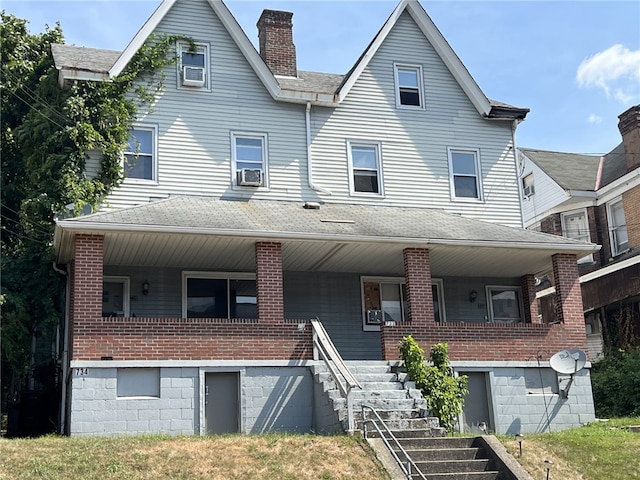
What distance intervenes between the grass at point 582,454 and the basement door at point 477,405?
2668mm

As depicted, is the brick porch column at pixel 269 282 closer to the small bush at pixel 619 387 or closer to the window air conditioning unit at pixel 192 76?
the window air conditioning unit at pixel 192 76

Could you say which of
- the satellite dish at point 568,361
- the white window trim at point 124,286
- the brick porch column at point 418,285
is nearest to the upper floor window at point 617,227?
the satellite dish at point 568,361

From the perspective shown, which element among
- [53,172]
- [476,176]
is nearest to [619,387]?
[476,176]

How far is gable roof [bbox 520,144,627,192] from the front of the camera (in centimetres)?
3275

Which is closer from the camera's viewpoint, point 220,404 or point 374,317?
point 220,404

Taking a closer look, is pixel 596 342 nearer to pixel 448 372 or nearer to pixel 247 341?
pixel 448 372

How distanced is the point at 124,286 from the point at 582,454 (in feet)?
35.9

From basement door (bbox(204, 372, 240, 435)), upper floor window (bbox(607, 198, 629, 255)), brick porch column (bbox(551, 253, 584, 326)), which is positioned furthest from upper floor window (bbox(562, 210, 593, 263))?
basement door (bbox(204, 372, 240, 435))

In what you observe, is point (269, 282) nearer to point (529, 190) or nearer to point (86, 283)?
point (86, 283)

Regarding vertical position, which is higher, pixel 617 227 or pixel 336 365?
pixel 617 227

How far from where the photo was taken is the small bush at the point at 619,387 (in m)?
23.6

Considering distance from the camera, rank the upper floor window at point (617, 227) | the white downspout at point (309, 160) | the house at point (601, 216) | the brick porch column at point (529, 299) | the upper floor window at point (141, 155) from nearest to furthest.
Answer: the upper floor window at point (141, 155) → the white downspout at point (309, 160) → the brick porch column at point (529, 299) → the house at point (601, 216) → the upper floor window at point (617, 227)

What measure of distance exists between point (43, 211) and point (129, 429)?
6.17 metres

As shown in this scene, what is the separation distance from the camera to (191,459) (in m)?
13.7
